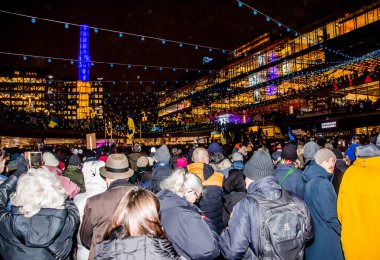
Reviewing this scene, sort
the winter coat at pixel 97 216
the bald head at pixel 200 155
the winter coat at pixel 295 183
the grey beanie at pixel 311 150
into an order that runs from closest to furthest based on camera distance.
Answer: the winter coat at pixel 97 216
the winter coat at pixel 295 183
the grey beanie at pixel 311 150
the bald head at pixel 200 155

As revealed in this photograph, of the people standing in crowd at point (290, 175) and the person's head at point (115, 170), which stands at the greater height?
the person's head at point (115, 170)

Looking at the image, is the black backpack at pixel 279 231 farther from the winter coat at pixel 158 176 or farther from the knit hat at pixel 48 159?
the knit hat at pixel 48 159

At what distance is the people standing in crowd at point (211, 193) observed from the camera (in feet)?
16.9

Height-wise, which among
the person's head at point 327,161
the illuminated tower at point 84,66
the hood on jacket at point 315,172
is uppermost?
the illuminated tower at point 84,66

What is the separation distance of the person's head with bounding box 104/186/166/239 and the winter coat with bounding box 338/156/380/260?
2388 mm

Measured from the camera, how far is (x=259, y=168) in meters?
3.25

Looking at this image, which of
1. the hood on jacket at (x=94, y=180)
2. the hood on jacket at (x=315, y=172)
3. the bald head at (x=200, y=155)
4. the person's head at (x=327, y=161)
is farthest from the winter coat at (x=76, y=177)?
the person's head at (x=327, y=161)

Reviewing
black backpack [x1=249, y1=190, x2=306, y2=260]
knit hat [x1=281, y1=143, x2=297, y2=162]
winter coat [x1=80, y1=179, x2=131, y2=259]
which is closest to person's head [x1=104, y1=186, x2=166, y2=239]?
black backpack [x1=249, y1=190, x2=306, y2=260]

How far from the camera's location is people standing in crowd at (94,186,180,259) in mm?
2070

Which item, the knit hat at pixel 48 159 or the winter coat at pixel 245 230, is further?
the knit hat at pixel 48 159

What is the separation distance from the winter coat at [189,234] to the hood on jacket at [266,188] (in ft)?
2.00

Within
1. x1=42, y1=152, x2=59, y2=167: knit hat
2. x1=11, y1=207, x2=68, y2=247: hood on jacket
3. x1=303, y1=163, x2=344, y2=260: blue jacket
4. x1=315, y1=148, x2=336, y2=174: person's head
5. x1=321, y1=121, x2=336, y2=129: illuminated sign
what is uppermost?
x1=321, y1=121, x2=336, y2=129: illuminated sign

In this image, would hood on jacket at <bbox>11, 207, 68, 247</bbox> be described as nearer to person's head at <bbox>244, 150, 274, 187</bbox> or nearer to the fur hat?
the fur hat

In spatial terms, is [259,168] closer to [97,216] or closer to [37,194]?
[97,216]
